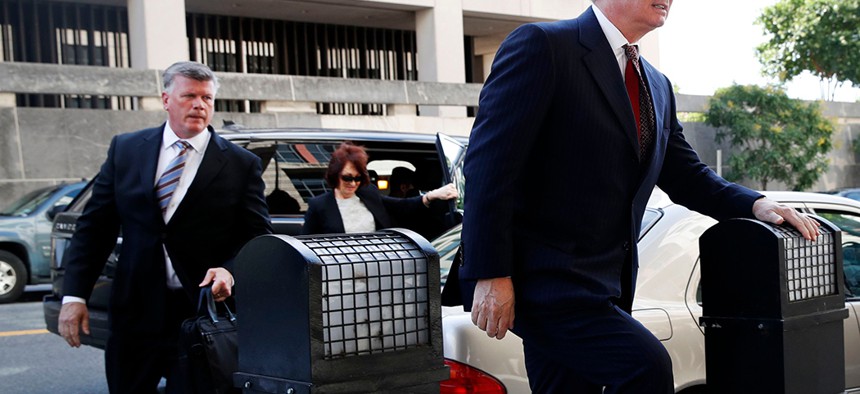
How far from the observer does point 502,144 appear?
296 cm

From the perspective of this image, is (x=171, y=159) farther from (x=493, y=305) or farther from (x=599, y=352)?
(x=599, y=352)

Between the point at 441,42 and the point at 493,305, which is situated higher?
Result: the point at 441,42

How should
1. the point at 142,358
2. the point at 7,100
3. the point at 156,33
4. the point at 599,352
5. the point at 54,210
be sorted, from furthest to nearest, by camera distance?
the point at 156,33 → the point at 7,100 → the point at 54,210 → the point at 142,358 → the point at 599,352

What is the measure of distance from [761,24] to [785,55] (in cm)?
147

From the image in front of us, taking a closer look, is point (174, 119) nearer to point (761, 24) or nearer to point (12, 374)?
point (12, 374)

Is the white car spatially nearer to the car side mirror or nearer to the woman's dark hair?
the woman's dark hair

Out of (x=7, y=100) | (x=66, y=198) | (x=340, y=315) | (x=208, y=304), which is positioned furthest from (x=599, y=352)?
(x=7, y=100)

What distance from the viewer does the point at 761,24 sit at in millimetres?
42188

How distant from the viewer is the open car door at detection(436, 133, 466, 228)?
7219 mm

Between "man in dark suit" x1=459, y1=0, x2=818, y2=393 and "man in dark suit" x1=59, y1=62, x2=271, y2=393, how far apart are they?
1.31 metres

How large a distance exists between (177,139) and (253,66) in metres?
25.8

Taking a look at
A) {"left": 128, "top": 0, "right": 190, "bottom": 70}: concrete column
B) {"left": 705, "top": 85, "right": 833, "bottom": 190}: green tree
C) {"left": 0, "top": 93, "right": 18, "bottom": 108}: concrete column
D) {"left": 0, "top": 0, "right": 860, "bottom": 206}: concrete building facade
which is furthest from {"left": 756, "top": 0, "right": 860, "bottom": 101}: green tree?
{"left": 0, "top": 93, "right": 18, "bottom": 108}: concrete column

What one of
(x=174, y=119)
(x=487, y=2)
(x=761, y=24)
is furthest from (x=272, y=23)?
(x=174, y=119)

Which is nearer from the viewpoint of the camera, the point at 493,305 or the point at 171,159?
the point at 493,305
